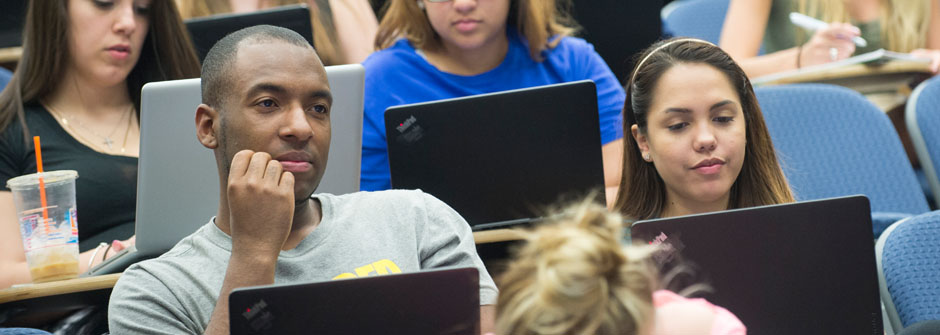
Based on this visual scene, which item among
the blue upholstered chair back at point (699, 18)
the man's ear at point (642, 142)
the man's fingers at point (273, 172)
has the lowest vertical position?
the blue upholstered chair back at point (699, 18)

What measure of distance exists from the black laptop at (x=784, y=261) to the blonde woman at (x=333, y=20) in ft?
6.23

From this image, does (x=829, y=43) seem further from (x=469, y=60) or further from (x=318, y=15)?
(x=318, y=15)

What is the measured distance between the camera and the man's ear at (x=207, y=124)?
1631mm

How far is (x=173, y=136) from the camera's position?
1.83m

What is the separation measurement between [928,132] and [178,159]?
1.76m

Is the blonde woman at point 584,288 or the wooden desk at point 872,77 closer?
the blonde woman at point 584,288

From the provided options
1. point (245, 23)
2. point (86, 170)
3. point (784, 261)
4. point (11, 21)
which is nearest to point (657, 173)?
point (784, 261)

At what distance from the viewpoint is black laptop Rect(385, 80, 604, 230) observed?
2.01m

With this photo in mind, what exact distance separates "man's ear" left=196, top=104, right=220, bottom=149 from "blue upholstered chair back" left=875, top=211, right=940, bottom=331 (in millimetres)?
1122

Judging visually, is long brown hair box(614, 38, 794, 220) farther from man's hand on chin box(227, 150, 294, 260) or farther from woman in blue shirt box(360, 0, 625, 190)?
man's hand on chin box(227, 150, 294, 260)

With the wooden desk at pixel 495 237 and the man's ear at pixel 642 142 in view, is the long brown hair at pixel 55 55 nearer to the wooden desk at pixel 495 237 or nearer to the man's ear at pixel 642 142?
the wooden desk at pixel 495 237

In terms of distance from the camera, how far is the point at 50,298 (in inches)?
71.4

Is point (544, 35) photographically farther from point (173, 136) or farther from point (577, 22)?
point (173, 136)

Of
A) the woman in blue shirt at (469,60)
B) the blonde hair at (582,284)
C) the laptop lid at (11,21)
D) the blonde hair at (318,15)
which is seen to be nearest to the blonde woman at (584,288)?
the blonde hair at (582,284)
